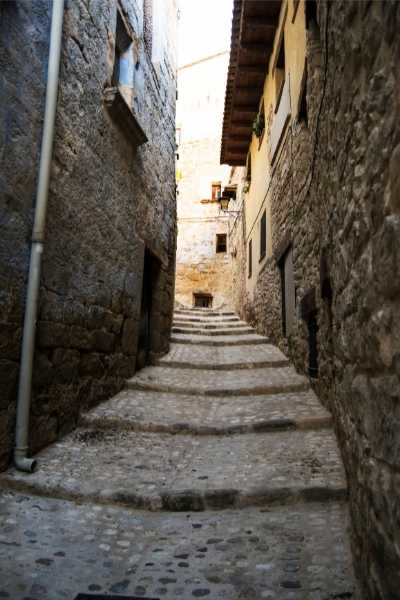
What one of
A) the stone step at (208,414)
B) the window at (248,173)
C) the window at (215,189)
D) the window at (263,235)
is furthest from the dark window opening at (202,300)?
the stone step at (208,414)

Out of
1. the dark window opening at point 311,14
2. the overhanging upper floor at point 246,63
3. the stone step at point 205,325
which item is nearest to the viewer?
the dark window opening at point 311,14

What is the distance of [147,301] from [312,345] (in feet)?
9.43

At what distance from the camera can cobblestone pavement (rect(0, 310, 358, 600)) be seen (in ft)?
6.11

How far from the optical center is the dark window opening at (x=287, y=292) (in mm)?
5895

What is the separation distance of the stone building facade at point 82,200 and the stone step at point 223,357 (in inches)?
20.9

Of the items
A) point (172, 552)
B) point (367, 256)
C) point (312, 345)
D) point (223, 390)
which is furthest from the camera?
point (223, 390)

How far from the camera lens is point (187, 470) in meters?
3.02

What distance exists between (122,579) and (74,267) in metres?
2.57

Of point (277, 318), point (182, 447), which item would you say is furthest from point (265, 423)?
point (277, 318)

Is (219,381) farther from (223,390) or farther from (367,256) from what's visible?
(367,256)

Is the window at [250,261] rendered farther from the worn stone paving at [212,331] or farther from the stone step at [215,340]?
the stone step at [215,340]

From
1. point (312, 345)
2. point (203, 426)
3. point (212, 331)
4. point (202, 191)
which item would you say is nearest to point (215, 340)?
point (212, 331)

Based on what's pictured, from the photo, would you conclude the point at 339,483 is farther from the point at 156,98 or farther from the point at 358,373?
the point at 156,98

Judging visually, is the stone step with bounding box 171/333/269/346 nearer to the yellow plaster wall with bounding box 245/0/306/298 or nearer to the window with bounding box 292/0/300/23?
the yellow plaster wall with bounding box 245/0/306/298
